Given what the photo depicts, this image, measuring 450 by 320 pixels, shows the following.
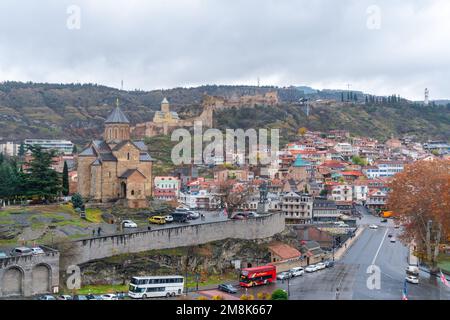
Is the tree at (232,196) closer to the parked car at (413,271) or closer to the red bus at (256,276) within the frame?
the red bus at (256,276)

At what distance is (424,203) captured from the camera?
37.9 metres

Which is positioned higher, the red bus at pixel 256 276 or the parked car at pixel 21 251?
the parked car at pixel 21 251

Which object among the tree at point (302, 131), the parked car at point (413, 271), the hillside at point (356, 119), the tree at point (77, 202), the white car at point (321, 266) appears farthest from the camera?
the hillside at point (356, 119)

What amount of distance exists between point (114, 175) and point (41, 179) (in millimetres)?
5170

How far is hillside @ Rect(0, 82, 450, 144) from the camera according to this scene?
122312 millimetres

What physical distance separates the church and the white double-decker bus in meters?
12.1

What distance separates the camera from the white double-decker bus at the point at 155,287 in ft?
92.6

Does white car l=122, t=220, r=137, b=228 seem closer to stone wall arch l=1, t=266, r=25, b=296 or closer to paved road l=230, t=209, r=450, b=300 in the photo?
paved road l=230, t=209, r=450, b=300

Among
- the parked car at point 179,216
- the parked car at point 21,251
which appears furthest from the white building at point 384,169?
the parked car at point 21,251

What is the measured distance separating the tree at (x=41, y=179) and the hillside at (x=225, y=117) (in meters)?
76.3
